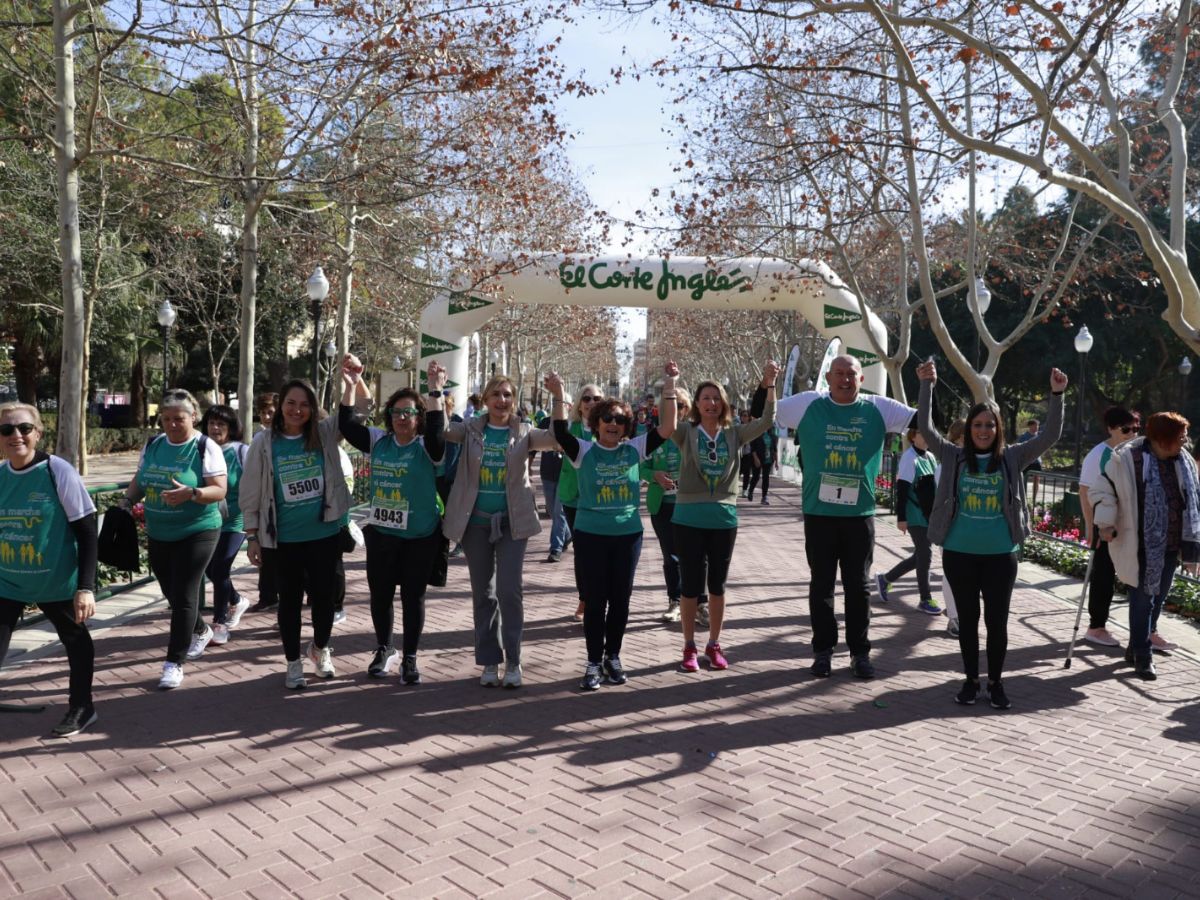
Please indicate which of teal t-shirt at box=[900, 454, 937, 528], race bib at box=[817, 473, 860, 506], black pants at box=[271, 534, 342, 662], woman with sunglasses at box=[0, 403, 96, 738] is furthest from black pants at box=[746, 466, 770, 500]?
woman with sunglasses at box=[0, 403, 96, 738]

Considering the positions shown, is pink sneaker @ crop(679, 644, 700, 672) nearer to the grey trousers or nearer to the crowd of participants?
the crowd of participants

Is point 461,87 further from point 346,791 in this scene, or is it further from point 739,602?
point 346,791

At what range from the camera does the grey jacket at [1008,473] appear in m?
5.71

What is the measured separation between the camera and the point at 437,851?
12.3ft

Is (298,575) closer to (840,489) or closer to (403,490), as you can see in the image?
(403,490)

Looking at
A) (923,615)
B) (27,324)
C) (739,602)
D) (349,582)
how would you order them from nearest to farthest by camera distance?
(923,615) → (739,602) → (349,582) → (27,324)

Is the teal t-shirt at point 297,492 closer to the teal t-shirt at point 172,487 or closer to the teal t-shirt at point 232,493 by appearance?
the teal t-shirt at point 172,487

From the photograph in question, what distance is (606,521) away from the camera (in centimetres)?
591

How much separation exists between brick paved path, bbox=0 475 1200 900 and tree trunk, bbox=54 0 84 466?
303cm

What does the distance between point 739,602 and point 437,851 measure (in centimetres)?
575

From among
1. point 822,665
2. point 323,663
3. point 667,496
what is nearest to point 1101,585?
point 822,665

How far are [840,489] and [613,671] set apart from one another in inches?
70.2

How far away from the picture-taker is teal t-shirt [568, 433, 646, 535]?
5918 mm

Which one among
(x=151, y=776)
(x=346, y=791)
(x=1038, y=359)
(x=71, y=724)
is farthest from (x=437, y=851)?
(x=1038, y=359)
